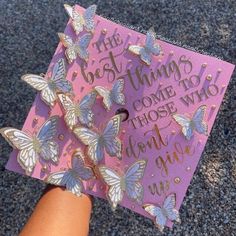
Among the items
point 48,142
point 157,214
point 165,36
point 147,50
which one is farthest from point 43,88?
point 165,36

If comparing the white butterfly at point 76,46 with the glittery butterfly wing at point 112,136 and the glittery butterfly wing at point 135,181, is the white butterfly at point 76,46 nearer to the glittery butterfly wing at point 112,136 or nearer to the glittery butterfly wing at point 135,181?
the glittery butterfly wing at point 112,136

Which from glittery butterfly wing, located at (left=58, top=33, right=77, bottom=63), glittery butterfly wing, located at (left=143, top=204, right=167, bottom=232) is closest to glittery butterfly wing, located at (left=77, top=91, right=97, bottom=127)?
glittery butterfly wing, located at (left=58, top=33, right=77, bottom=63)

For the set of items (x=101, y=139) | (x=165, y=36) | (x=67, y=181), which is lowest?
(x=67, y=181)

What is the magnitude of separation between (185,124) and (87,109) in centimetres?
22

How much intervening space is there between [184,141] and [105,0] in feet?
2.54

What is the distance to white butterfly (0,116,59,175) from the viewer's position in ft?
3.09

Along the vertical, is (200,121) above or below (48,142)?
above

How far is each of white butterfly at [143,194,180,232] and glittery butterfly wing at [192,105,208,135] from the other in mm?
158

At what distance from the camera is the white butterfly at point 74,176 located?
0.96 meters

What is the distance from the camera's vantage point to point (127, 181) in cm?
96

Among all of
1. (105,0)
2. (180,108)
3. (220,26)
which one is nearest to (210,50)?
(220,26)

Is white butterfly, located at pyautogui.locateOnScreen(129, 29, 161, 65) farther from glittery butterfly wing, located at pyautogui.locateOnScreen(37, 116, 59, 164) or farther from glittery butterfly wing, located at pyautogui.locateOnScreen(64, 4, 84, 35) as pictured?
glittery butterfly wing, located at pyautogui.locateOnScreen(37, 116, 59, 164)

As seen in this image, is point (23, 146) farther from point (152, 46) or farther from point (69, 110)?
point (152, 46)

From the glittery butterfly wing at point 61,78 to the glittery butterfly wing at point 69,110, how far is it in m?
0.02
